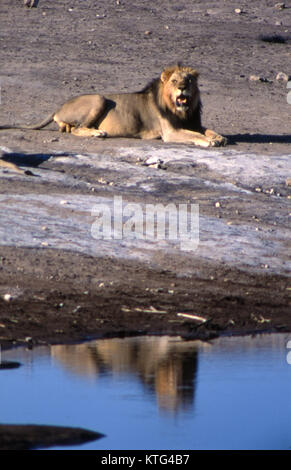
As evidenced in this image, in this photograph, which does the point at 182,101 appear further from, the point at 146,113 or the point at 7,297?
the point at 7,297

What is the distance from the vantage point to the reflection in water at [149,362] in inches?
232

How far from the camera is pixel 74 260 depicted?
8.30m

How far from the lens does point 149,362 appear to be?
6.39m

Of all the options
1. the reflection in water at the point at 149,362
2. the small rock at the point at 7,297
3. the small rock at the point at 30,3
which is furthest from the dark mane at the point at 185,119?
the small rock at the point at 30,3

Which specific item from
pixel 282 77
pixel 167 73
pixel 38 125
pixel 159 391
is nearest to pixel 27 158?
pixel 38 125

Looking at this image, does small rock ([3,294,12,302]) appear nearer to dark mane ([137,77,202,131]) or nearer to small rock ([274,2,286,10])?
dark mane ([137,77,202,131])

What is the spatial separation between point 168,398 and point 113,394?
295 millimetres
